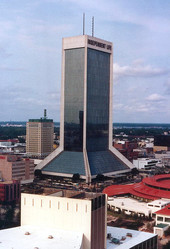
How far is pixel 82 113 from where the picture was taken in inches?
5010

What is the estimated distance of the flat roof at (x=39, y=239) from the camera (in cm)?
3406

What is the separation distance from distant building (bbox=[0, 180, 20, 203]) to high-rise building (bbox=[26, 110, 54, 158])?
88.9m

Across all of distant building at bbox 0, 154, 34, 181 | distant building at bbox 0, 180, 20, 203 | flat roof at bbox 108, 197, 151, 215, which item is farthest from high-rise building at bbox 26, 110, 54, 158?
flat roof at bbox 108, 197, 151, 215

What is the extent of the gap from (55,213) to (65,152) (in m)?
91.2

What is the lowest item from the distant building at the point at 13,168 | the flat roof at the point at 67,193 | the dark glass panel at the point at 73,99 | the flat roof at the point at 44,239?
the distant building at the point at 13,168

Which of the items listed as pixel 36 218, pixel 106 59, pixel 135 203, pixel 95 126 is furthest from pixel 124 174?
pixel 36 218

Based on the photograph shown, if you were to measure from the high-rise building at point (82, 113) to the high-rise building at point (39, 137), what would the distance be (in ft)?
175

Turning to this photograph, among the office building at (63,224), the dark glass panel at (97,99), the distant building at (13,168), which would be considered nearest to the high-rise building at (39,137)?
the dark glass panel at (97,99)

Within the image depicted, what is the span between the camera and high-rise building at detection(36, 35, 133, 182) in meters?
126

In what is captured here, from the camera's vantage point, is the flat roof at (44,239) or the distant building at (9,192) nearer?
the flat roof at (44,239)

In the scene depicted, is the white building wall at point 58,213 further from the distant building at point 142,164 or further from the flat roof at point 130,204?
the distant building at point 142,164

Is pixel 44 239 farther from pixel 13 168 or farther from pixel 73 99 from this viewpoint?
pixel 73 99

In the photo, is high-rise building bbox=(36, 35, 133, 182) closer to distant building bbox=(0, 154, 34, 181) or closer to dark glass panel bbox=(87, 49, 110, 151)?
dark glass panel bbox=(87, 49, 110, 151)

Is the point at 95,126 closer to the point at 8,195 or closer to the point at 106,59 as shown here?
the point at 106,59
